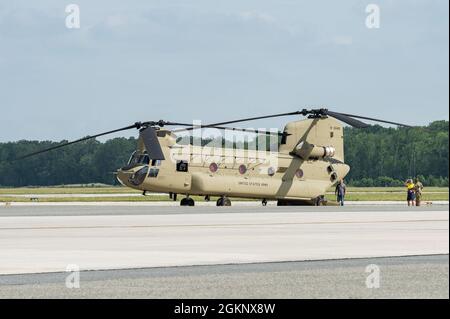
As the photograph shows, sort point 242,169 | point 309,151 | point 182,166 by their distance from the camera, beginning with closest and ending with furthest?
point 182,166 → point 242,169 → point 309,151

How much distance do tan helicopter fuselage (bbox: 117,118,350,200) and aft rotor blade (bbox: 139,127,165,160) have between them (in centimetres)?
323

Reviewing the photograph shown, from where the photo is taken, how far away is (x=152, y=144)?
187ft

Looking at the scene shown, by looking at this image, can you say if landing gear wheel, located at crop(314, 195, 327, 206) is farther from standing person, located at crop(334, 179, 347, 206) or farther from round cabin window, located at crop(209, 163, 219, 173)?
round cabin window, located at crop(209, 163, 219, 173)

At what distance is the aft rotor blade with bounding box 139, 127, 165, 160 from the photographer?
186ft

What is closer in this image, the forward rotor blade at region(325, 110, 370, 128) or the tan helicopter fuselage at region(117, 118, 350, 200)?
the forward rotor blade at region(325, 110, 370, 128)

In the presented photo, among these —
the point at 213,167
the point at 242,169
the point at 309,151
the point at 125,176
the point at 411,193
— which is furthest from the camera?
the point at 411,193

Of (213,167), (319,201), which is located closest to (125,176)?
(213,167)

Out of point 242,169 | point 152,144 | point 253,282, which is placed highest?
point 152,144

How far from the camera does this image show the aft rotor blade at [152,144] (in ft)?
186

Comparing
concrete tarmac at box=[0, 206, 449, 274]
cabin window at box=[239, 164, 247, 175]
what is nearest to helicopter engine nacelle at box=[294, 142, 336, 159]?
cabin window at box=[239, 164, 247, 175]

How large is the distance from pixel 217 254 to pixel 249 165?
41.8 metres

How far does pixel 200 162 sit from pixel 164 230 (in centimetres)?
3019

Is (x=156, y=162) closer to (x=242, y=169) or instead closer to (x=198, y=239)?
(x=242, y=169)
